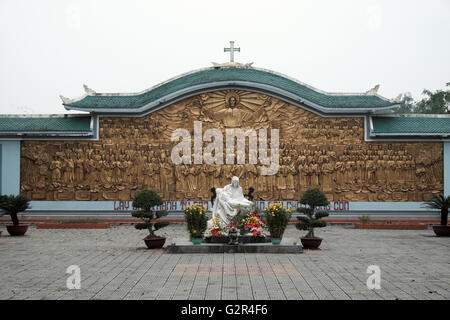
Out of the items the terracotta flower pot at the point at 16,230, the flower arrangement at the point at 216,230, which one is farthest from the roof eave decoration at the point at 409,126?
the terracotta flower pot at the point at 16,230

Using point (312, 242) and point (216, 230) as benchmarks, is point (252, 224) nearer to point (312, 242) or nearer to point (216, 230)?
point (216, 230)

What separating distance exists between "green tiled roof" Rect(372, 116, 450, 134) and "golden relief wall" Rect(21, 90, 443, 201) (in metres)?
0.58

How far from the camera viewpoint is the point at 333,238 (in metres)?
18.3

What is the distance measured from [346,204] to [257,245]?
10.9 meters

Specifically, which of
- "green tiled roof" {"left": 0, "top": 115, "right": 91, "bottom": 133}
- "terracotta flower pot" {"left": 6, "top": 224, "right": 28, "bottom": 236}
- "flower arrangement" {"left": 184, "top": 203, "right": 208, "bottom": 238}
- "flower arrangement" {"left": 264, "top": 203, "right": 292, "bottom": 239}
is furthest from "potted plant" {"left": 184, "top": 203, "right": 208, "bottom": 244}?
"green tiled roof" {"left": 0, "top": 115, "right": 91, "bottom": 133}

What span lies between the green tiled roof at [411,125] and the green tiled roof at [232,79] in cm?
93

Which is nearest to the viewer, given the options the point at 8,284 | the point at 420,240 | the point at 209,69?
the point at 8,284

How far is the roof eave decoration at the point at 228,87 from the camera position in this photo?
24.1 meters

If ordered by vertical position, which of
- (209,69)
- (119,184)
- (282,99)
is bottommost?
(119,184)

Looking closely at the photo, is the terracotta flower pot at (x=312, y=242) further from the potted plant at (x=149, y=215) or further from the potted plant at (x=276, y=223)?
the potted plant at (x=149, y=215)

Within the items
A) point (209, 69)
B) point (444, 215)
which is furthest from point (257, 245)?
point (209, 69)

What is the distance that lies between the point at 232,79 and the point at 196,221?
10.8m

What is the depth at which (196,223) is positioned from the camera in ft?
48.0

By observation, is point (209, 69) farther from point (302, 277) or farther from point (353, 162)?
point (302, 277)
